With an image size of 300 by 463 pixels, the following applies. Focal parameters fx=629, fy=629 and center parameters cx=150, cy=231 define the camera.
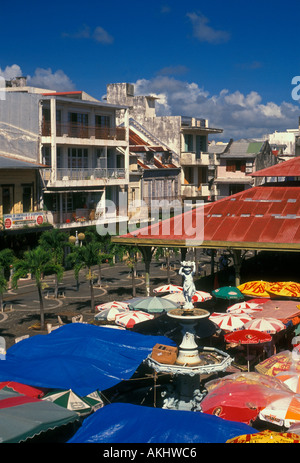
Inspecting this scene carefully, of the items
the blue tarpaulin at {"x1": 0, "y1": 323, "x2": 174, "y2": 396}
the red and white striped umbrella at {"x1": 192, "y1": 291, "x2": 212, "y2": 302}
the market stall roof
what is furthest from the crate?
the market stall roof

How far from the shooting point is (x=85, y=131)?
53312 mm

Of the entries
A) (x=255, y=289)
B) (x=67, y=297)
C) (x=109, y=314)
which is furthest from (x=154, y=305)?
(x=67, y=297)

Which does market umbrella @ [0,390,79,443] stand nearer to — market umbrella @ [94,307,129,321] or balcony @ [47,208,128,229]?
market umbrella @ [94,307,129,321]

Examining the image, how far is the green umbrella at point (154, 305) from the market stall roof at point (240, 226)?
3968 mm

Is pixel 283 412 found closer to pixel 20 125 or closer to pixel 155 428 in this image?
pixel 155 428

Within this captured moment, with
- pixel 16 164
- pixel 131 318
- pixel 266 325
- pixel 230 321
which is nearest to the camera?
pixel 266 325

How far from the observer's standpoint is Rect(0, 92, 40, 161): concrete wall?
161 feet

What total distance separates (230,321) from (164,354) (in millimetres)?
6163

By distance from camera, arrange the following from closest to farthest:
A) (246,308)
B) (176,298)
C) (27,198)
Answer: (246,308)
(176,298)
(27,198)

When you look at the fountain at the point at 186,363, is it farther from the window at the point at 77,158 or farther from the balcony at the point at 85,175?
the window at the point at 77,158

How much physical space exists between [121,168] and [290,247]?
32297mm

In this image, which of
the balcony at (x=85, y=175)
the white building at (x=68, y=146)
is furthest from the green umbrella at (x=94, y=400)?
the balcony at (x=85, y=175)
